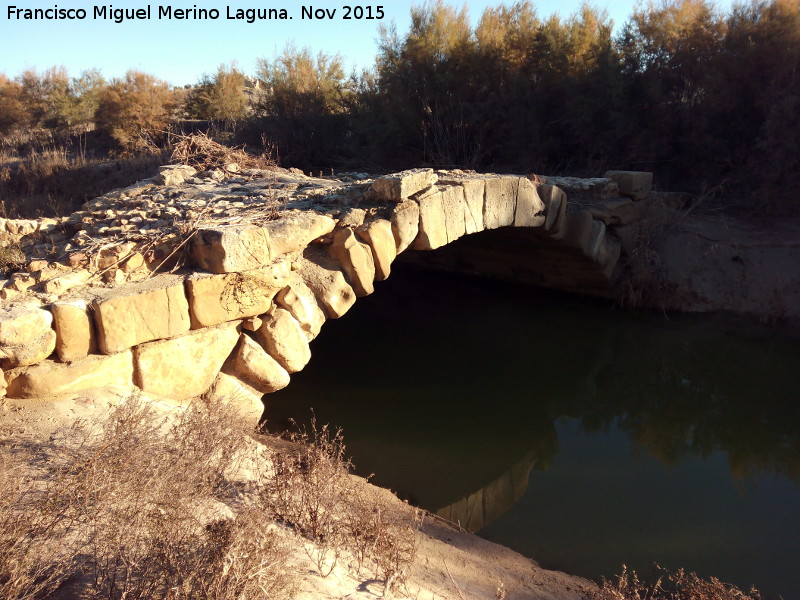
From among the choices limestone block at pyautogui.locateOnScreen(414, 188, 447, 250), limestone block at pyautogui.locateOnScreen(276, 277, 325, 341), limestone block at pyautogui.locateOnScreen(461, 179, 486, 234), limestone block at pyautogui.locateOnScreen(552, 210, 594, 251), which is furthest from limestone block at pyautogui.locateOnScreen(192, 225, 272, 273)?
limestone block at pyautogui.locateOnScreen(552, 210, 594, 251)

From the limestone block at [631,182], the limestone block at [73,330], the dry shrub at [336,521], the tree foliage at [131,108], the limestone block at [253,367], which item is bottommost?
the dry shrub at [336,521]

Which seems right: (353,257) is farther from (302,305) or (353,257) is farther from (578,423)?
(578,423)

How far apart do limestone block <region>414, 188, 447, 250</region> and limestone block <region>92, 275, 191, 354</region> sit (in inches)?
86.5

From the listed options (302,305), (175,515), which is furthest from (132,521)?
(302,305)

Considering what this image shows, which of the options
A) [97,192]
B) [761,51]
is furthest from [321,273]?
[761,51]

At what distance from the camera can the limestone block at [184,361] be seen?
3.94 meters

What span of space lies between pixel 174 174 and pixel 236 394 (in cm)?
259

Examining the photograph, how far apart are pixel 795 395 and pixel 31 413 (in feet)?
21.2

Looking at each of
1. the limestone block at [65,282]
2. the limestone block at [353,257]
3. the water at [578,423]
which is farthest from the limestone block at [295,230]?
the water at [578,423]

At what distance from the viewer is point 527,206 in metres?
6.62

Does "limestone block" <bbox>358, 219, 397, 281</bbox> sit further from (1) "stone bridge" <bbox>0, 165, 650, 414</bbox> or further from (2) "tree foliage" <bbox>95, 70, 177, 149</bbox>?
(2) "tree foliage" <bbox>95, 70, 177, 149</bbox>

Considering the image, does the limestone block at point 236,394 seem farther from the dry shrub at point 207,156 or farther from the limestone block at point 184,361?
the dry shrub at point 207,156

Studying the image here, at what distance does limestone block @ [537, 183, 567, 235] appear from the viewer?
687cm

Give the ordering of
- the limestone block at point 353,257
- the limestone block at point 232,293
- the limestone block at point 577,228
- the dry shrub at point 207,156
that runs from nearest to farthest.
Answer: the limestone block at point 232,293 → the limestone block at point 353,257 → the dry shrub at point 207,156 → the limestone block at point 577,228
